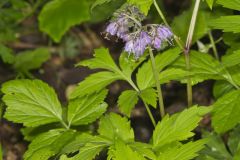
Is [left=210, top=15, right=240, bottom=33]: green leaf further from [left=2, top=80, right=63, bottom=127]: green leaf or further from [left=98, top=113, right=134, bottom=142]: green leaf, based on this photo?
[left=2, top=80, right=63, bottom=127]: green leaf

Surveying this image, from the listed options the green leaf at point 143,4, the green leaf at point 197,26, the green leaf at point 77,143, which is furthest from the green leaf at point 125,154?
the green leaf at point 197,26

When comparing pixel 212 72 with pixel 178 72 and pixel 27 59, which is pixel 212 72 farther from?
pixel 27 59

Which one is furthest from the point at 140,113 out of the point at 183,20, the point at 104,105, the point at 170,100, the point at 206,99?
the point at 104,105

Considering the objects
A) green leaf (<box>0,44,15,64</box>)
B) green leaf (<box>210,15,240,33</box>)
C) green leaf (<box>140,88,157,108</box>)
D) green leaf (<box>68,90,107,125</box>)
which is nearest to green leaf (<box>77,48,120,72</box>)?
green leaf (<box>68,90,107,125</box>)

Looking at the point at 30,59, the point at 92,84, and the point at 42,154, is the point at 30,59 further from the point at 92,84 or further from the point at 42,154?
the point at 42,154

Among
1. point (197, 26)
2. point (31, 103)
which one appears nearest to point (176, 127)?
point (31, 103)

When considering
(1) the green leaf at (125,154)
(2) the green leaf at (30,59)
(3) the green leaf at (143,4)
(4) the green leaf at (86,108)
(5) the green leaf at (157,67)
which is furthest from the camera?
(2) the green leaf at (30,59)

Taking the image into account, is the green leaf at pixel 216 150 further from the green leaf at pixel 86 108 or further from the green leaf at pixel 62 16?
the green leaf at pixel 62 16
